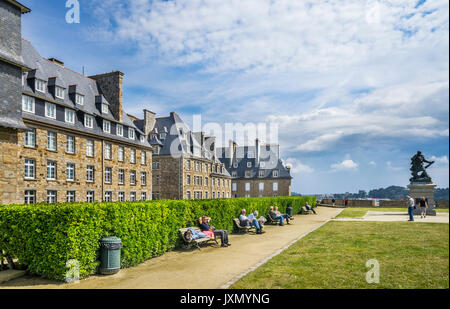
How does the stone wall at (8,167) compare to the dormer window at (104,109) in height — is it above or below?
below

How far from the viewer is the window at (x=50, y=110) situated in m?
28.1

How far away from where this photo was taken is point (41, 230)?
28.5 ft

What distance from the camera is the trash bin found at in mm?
9164

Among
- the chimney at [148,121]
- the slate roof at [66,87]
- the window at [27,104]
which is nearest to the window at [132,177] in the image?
the slate roof at [66,87]

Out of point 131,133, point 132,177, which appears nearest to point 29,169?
point 132,177

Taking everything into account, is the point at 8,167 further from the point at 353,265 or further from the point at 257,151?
the point at 257,151

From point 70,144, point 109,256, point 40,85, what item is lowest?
point 109,256

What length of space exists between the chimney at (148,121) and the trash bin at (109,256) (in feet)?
136

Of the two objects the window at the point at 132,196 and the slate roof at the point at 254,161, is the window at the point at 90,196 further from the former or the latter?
the slate roof at the point at 254,161

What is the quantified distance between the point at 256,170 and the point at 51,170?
1917 inches

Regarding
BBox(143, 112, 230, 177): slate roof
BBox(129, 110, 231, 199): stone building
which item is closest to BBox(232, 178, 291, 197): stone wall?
BBox(129, 110, 231, 199): stone building

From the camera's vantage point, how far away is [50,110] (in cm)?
2855
